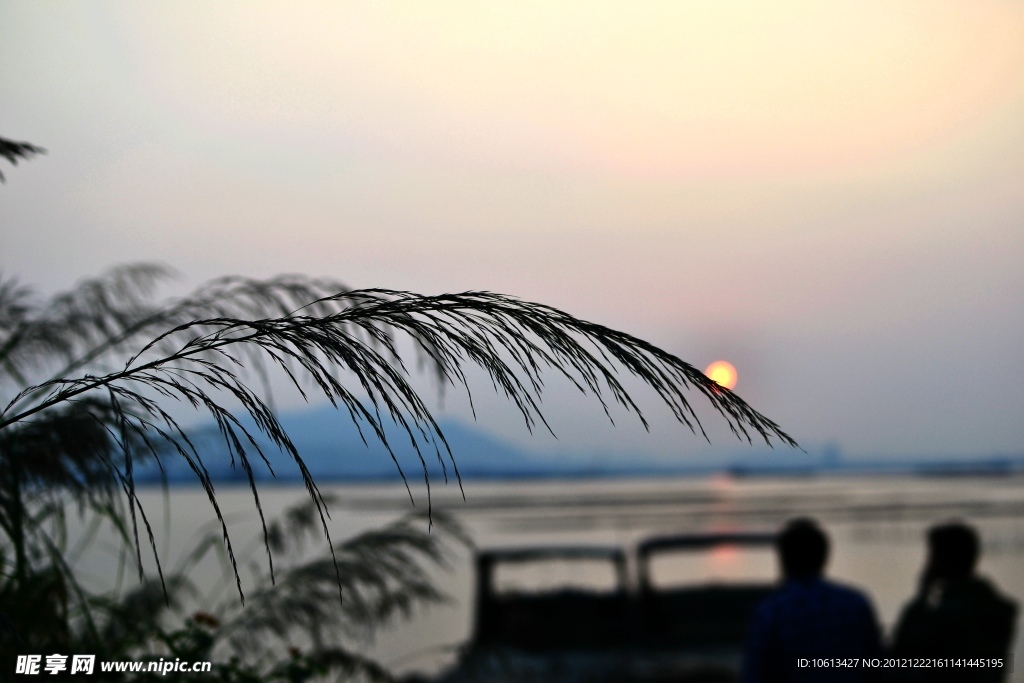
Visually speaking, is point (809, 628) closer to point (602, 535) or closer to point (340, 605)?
point (340, 605)

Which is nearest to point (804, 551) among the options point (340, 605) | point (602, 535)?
point (340, 605)

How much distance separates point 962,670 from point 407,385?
11.3 feet

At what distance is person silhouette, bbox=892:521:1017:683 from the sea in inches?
24.6

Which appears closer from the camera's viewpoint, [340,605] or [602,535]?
[340,605]

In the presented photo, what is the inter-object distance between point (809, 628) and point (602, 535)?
34194mm

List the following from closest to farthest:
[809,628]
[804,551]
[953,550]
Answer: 1. [809,628]
2. [804,551]
3. [953,550]

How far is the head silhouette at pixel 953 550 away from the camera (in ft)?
13.6

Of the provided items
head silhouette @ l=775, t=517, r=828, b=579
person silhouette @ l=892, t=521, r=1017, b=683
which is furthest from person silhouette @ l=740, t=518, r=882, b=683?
person silhouette @ l=892, t=521, r=1017, b=683

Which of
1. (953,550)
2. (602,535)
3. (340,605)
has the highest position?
(953,550)

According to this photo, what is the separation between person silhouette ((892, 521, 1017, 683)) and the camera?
3986mm

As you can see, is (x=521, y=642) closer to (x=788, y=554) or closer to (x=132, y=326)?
(x=788, y=554)

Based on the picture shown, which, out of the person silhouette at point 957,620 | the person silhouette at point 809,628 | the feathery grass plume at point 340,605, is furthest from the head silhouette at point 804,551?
the feathery grass plume at point 340,605

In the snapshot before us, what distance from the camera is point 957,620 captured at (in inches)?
159

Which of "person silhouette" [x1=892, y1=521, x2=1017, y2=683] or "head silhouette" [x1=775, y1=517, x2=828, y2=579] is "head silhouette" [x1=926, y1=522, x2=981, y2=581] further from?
"head silhouette" [x1=775, y1=517, x2=828, y2=579]
